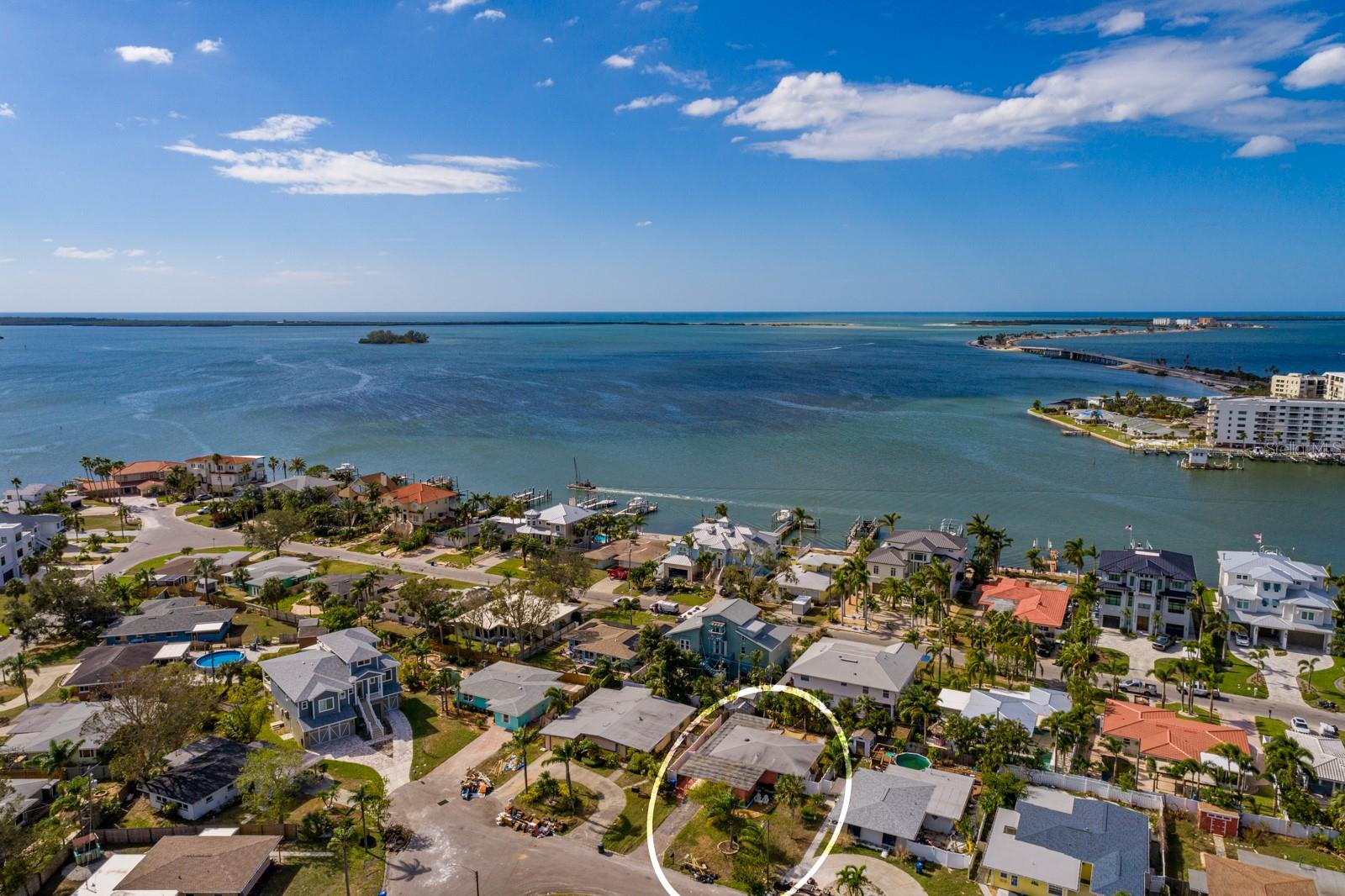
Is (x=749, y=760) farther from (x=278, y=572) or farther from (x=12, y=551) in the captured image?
(x=12, y=551)

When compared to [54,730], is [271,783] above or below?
above

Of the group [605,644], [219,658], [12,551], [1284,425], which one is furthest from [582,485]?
[1284,425]

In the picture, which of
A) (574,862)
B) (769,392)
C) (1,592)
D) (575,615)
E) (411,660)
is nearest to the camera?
(574,862)

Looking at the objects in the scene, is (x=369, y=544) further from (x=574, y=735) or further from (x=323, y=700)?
(x=574, y=735)

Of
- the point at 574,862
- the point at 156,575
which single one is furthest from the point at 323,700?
the point at 156,575

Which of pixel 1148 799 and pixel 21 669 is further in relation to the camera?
pixel 21 669
